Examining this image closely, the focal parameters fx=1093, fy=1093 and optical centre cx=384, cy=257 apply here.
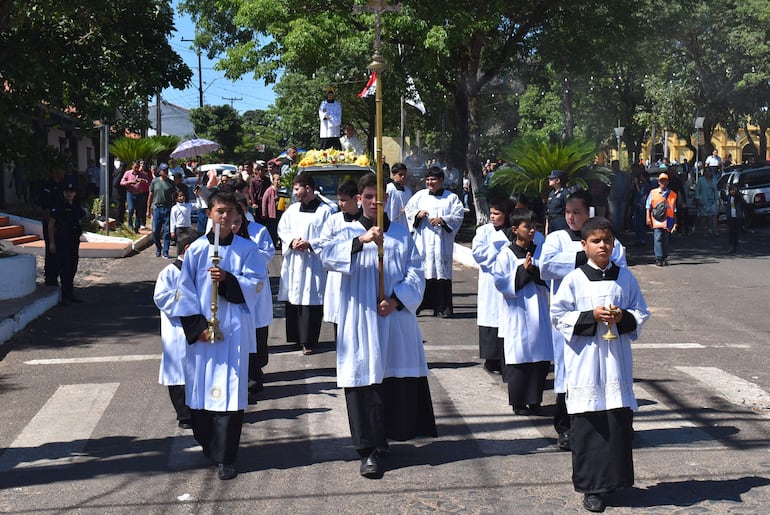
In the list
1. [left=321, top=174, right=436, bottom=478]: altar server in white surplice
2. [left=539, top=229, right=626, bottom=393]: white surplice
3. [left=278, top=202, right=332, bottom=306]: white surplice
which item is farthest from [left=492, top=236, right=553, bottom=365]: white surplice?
[left=278, top=202, right=332, bottom=306]: white surplice

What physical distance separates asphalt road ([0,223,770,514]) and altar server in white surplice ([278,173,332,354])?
36 cm

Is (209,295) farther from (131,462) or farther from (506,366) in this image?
(506,366)

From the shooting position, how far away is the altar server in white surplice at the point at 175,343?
7105mm

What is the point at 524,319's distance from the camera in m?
8.42

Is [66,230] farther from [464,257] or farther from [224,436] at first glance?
[224,436]

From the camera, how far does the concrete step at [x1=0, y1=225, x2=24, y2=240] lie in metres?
21.8

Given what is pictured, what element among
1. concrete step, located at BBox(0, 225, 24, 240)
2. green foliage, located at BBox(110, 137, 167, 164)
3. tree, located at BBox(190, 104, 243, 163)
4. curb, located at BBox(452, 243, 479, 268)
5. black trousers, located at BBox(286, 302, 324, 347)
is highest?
tree, located at BBox(190, 104, 243, 163)

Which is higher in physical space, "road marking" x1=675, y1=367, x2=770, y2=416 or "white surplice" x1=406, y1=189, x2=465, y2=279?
"white surplice" x1=406, y1=189, x2=465, y2=279

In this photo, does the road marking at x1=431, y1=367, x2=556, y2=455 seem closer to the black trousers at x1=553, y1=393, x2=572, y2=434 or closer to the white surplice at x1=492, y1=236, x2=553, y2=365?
the black trousers at x1=553, y1=393, x2=572, y2=434

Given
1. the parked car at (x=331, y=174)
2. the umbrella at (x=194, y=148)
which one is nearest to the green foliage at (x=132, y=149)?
the umbrella at (x=194, y=148)

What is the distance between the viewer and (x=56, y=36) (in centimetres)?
1413

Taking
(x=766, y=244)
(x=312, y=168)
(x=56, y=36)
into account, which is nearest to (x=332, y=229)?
(x=56, y=36)

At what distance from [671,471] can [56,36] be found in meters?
10.4

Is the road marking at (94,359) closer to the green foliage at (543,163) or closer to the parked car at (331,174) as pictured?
the parked car at (331,174)
